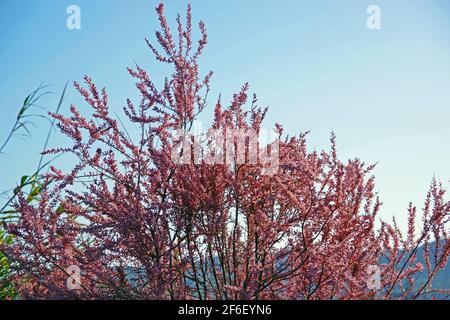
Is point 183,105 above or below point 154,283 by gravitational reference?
above

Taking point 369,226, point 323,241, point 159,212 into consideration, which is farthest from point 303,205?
point 159,212

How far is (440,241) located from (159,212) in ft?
8.52

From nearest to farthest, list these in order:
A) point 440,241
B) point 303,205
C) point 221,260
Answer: point 303,205 < point 221,260 < point 440,241

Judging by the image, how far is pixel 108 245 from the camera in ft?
11.5

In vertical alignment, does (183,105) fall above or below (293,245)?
above

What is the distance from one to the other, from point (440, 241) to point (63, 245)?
3307mm

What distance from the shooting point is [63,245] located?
3771 mm

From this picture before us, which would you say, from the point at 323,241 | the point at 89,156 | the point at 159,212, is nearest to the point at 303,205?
the point at 323,241
